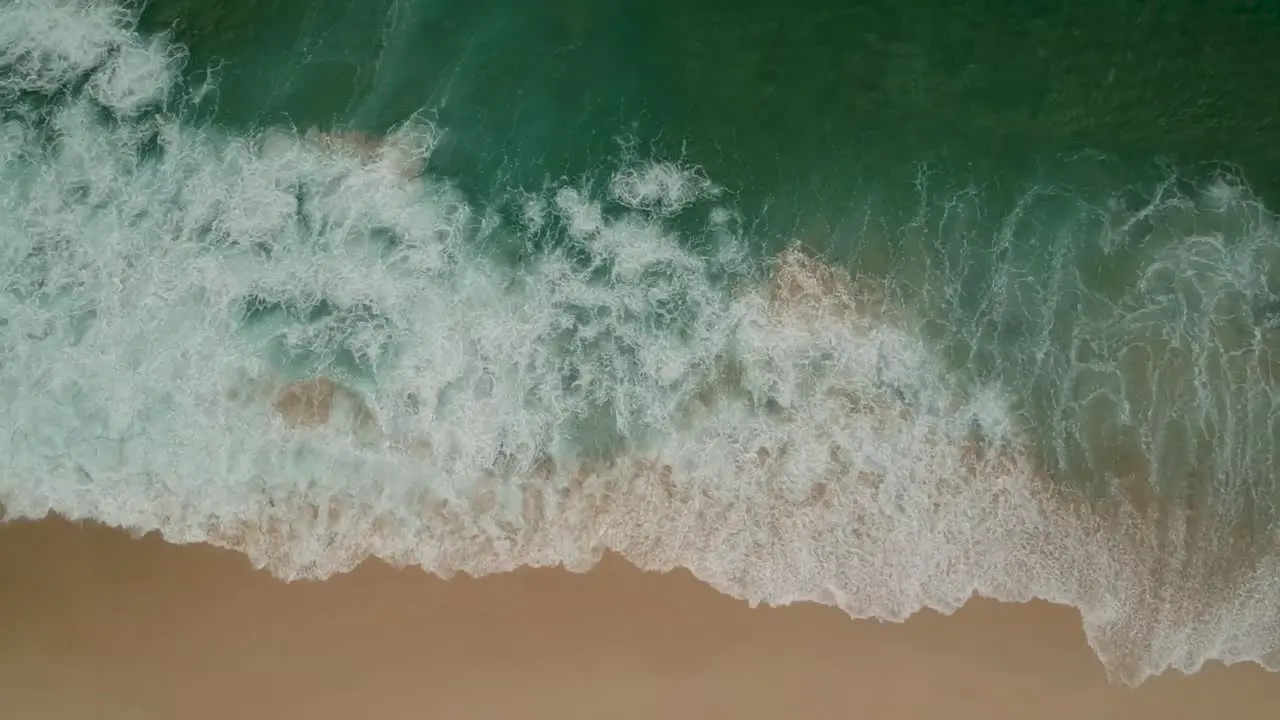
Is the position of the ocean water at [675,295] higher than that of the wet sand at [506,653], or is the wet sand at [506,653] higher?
the ocean water at [675,295]

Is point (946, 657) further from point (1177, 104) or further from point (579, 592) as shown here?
point (1177, 104)

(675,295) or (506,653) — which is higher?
(675,295)

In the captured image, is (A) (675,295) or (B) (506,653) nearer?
(B) (506,653)

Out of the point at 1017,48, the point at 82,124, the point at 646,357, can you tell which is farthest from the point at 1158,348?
the point at 82,124

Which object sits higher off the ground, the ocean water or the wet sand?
the ocean water

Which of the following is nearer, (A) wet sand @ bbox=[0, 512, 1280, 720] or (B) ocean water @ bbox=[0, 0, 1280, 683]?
(A) wet sand @ bbox=[0, 512, 1280, 720]
